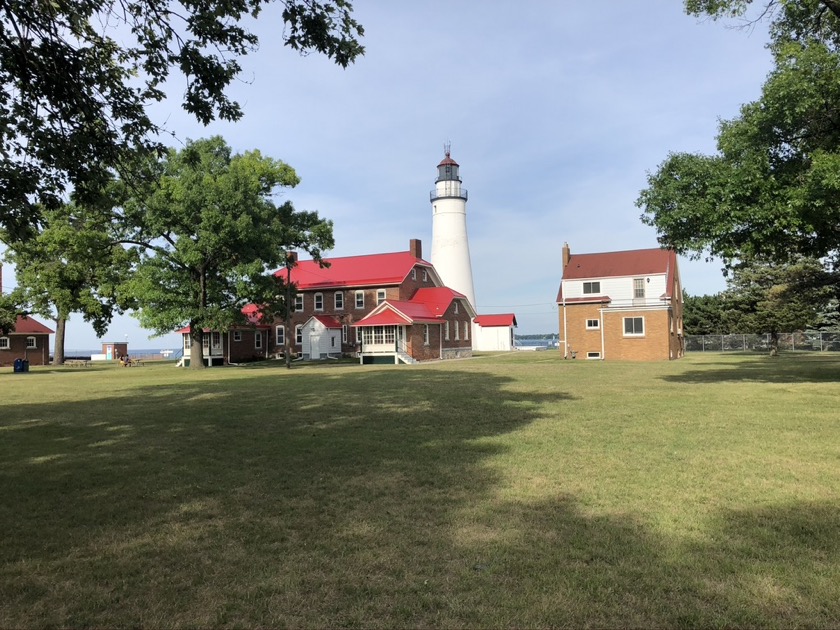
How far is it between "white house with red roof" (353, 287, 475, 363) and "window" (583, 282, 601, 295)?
10.1m

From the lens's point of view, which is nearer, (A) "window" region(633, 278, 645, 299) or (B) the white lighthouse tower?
(A) "window" region(633, 278, 645, 299)

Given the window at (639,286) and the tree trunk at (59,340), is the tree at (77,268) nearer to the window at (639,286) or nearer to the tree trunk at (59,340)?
the tree trunk at (59,340)

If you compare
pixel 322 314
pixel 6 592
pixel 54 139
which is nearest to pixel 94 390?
pixel 54 139

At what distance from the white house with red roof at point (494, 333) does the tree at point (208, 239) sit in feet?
110

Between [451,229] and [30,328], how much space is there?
131 feet

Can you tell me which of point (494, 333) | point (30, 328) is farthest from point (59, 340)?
point (494, 333)

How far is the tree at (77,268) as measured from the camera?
110ft

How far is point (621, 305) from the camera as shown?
42.6m

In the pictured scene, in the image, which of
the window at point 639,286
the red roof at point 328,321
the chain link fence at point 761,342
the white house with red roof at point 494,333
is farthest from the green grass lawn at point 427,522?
the white house with red roof at point 494,333

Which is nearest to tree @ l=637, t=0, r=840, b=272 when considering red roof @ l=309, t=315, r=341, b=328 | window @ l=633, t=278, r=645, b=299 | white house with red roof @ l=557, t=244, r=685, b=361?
white house with red roof @ l=557, t=244, r=685, b=361

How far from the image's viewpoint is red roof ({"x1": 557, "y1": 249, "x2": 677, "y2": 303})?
4409 cm

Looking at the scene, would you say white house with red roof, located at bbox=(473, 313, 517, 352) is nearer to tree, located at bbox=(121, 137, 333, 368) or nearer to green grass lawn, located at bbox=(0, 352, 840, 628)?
tree, located at bbox=(121, 137, 333, 368)

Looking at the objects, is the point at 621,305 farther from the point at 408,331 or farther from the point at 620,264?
the point at 408,331

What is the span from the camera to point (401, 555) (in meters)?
4.82
